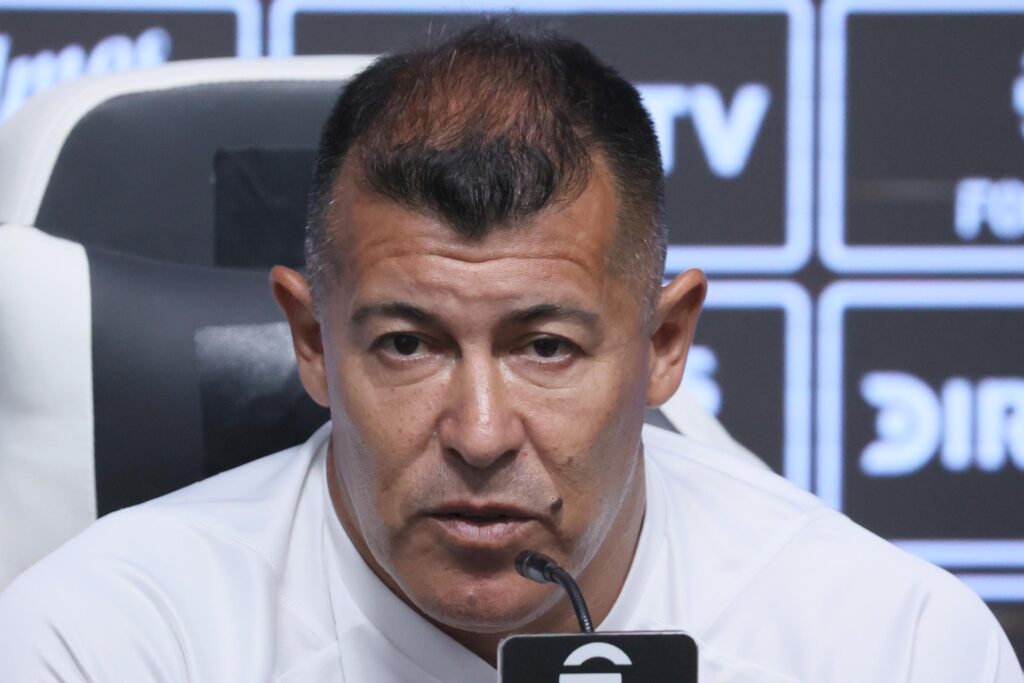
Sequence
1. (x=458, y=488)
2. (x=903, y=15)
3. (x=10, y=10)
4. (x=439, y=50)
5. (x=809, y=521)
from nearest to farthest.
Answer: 1. (x=458, y=488)
2. (x=439, y=50)
3. (x=809, y=521)
4. (x=10, y=10)
5. (x=903, y=15)

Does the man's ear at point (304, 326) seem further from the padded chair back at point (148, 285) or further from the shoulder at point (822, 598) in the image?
the shoulder at point (822, 598)

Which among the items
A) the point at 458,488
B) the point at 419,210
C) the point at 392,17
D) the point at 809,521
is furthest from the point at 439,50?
the point at 392,17

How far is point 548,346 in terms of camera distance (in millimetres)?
824

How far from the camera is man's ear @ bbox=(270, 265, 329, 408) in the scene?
0.93 metres

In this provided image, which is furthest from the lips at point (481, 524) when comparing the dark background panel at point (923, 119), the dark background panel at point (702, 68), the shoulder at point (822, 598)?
the dark background panel at point (923, 119)

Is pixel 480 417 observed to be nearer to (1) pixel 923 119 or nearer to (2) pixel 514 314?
(2) pixel 514 314

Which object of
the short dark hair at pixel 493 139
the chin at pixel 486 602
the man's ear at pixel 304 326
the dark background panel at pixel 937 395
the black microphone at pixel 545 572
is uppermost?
the short dark hair at pixel 493 139

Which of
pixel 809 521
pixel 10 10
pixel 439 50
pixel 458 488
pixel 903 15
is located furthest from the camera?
pixel 903 15

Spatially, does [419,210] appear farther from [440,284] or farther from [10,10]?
[10,10]

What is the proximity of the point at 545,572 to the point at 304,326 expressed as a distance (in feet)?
0.97

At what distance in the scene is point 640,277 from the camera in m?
0.88

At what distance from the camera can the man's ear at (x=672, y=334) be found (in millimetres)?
944

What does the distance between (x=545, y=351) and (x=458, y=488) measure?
103 mm

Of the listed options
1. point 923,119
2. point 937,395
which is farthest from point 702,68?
point 937,395
